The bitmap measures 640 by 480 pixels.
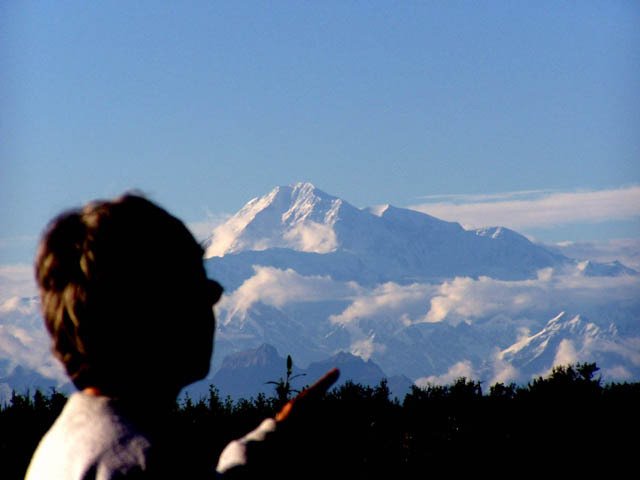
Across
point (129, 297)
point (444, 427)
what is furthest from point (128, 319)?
point (444, 427)

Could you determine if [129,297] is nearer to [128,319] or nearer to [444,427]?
[128,319]

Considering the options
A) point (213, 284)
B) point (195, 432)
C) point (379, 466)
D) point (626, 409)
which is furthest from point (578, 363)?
point (213, 284)

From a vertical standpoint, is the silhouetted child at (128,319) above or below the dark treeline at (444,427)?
above

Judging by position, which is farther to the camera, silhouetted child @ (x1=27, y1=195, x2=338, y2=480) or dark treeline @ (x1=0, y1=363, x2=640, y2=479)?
dark treeline @ (x1=0, y1=363, x2=640, y2=479)

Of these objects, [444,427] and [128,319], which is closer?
[128,319]

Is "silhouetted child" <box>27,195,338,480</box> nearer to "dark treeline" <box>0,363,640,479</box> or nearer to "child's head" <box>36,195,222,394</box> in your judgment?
"child's head" <box>36,195,222,394</box>

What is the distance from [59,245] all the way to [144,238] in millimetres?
225

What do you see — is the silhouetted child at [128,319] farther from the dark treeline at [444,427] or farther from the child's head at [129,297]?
the dark treeline at [444,427]

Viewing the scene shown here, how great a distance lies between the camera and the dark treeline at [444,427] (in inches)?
456

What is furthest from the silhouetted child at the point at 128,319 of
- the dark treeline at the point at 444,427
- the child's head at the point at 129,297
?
the dark treeline at the point at 444,427

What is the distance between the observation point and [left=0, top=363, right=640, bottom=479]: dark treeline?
11570mm

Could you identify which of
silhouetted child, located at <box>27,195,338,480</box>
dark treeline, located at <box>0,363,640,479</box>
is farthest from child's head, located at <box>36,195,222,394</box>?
dark treeline, located at <box>0,363,640,479</box>

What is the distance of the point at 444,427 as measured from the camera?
13.1 meters

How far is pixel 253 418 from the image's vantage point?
41.8 feet
